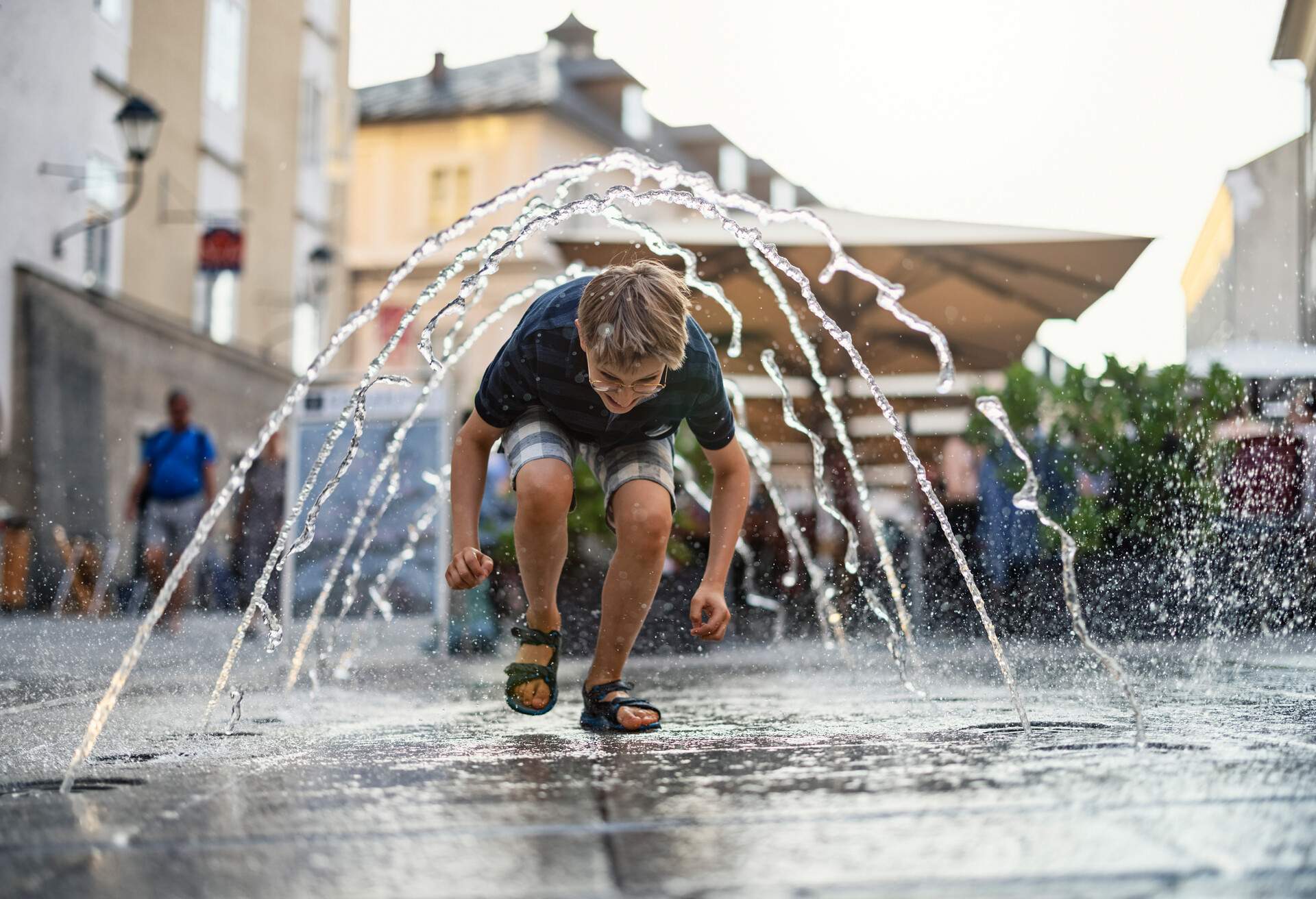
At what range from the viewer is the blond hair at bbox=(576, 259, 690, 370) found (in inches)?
108

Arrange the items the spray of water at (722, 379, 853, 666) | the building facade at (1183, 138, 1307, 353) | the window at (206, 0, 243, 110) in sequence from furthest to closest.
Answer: the building facade at (1183, 138, 1307, 353)
the window at (206, 0, 243, 110)
the spray of water at (722, 379, 853, 666)

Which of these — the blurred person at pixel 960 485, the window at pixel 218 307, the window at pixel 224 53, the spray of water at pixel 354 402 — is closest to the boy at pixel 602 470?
the spray of water at pixel 354 402

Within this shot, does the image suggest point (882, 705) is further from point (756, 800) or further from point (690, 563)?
point (690, 563)

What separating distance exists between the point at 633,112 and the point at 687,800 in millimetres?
37058

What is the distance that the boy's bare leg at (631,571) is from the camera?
316cm

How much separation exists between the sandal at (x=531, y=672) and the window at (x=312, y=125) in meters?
18.7

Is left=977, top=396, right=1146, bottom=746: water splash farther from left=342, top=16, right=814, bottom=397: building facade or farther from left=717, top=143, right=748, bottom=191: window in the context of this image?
left=717, top=143, right=748, bottom=191: window

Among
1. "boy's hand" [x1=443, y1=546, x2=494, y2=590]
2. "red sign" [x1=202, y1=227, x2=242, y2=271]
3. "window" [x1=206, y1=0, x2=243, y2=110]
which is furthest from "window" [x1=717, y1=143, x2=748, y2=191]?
"boy's hand" [x1=443, y1=546, x2=494, y2=590]

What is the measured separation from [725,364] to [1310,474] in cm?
280

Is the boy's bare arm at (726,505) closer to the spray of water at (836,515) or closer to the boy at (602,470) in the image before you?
the boy at (602,470)

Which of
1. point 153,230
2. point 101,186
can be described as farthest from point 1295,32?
point 101,186

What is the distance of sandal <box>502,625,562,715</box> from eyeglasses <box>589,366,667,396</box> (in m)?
0.63

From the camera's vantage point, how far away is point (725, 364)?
791 centimetres

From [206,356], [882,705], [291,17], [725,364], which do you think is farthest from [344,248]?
[882,705]
